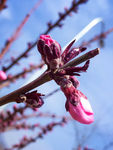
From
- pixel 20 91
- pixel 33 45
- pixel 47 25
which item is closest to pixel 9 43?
pixel 33 45

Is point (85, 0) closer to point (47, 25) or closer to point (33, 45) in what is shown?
point (47, 25)

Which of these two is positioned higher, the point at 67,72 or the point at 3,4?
the point at 3,4

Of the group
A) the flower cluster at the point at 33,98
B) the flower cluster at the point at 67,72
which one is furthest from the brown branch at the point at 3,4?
the flower cluster at the point at 33,98

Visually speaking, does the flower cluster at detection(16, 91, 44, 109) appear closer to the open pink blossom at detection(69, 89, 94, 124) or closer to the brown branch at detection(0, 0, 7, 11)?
the open pink blossom at detection(69, 89, 94, 124)

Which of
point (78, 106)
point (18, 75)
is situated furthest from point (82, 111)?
point (18, 75)

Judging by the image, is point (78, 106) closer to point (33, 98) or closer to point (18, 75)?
point (33, 98)

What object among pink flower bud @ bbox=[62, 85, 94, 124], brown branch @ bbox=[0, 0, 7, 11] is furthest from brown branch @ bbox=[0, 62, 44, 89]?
pink flower bud @ bbox=[62, 85, 94, 124]

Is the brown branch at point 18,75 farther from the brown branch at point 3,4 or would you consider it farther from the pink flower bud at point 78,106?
the pink flower bud at point 78,106
